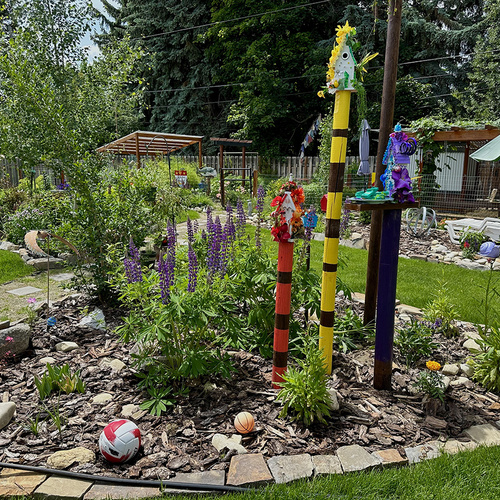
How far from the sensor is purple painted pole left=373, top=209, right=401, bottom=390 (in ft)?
8.59

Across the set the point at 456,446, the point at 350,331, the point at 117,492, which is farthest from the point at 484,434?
the point at 117,492

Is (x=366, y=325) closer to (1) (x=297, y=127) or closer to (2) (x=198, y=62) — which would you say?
(1) (x=297, y=127)

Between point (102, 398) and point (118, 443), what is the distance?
0.65 m

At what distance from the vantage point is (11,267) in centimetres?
607

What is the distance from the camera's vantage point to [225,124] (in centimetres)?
2308

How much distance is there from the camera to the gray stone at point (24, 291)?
5074 millimetres

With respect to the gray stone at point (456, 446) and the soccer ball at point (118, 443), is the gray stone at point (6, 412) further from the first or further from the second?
the gray stone at point (456, 446)

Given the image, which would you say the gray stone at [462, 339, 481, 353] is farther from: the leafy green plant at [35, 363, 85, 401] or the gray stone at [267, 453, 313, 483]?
the leafy green plant at [35, 363, 85, 401]

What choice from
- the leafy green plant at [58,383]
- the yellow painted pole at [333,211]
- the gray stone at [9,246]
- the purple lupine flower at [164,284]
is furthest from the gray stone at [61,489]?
the gray stone at [9,246]

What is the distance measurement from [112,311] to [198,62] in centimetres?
2205

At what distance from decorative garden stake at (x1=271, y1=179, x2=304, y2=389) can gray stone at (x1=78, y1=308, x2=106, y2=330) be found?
72.2 inches

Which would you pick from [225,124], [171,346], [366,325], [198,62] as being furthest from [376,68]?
[171,346]

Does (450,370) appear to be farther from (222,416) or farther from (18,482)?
(18,482)

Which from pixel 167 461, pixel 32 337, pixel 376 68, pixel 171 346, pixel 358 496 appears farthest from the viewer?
pixel 376 68
